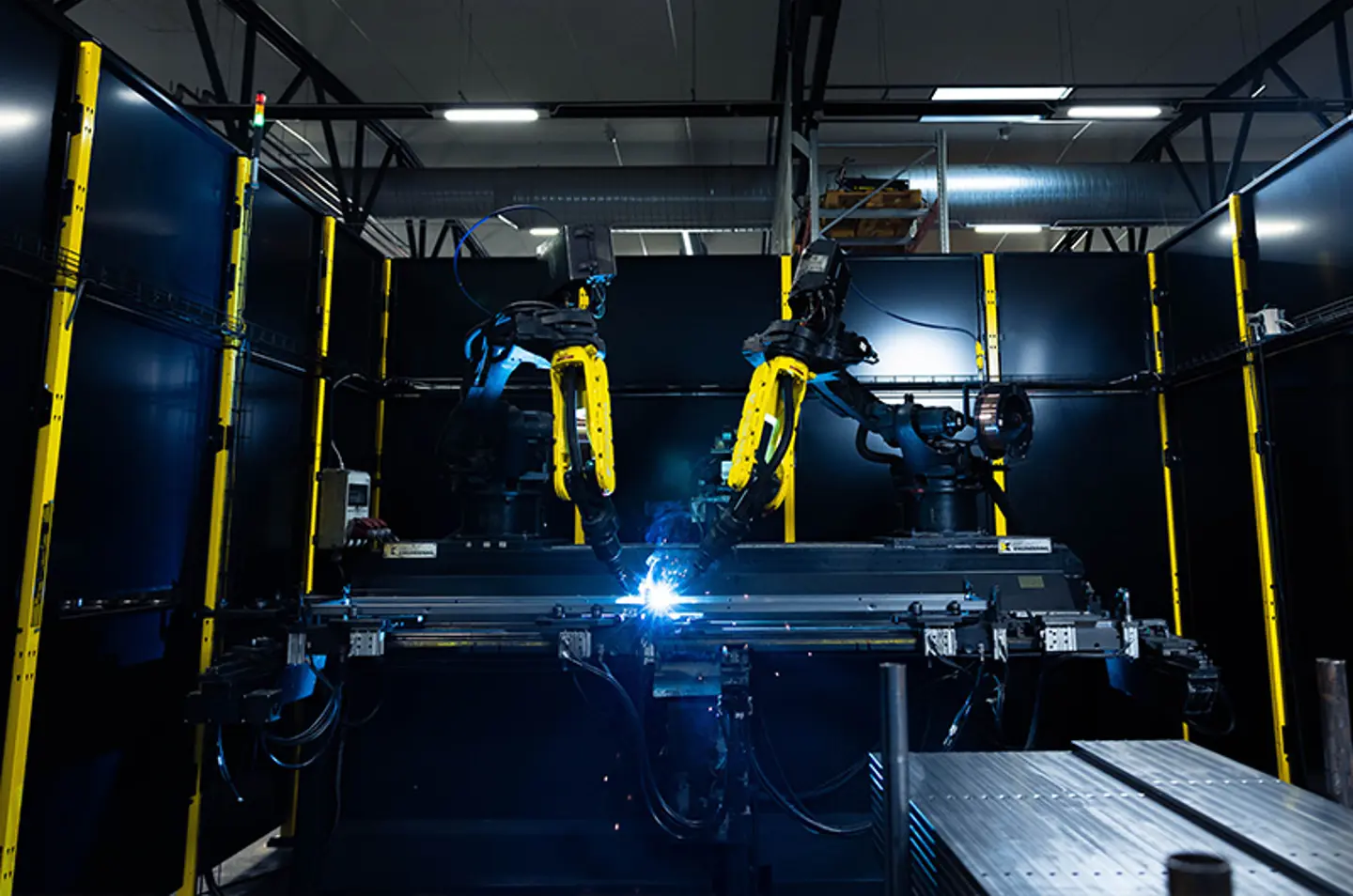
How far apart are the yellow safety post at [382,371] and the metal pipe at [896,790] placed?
12.0ft

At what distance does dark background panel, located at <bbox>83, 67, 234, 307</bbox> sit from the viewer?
7.60ft

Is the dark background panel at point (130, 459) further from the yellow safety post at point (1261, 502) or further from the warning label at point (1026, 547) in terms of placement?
the yellow safety post at point (1261, 502)

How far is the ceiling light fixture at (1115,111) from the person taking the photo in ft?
14.2

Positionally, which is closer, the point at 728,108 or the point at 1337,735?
the point at 1337,735

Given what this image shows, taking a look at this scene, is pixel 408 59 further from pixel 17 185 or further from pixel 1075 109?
pixel 1075 109

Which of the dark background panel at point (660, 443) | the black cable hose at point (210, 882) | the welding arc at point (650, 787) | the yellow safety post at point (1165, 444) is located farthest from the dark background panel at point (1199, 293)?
the black cable hose at point (210, 882)

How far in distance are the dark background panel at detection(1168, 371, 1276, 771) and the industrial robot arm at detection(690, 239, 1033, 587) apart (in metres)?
1.22

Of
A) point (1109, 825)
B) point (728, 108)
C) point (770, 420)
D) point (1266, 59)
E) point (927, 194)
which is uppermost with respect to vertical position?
point (1266, 59)

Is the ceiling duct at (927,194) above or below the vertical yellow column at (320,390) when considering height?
above

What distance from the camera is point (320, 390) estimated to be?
3.52 metres

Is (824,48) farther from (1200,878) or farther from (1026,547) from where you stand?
(1200,878)

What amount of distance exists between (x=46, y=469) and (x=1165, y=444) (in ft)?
17.1

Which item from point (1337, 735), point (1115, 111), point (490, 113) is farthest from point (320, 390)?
point (1115, 111)

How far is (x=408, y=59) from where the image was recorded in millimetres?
5254
